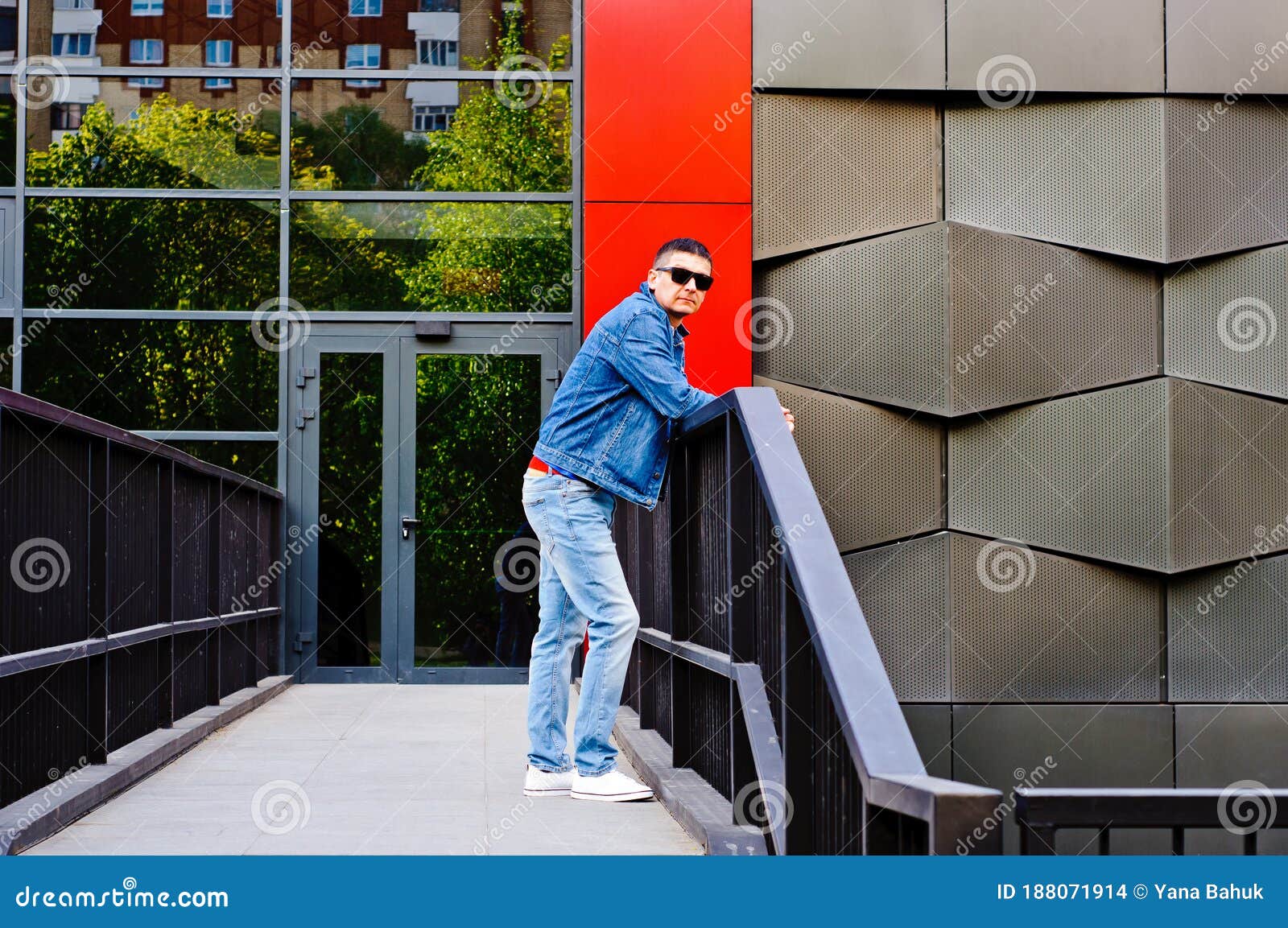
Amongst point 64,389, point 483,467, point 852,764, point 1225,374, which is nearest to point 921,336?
point 1225,374

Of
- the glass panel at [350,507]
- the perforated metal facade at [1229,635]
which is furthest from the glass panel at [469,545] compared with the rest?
the perforated metal facade at [1229,635]

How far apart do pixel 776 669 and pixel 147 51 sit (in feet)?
27.3

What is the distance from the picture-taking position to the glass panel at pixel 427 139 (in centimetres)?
1020

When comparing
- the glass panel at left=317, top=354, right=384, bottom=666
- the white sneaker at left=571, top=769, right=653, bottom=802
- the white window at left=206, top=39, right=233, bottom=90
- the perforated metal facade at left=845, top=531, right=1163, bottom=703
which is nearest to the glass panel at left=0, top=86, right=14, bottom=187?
the white window at left=206, top=39, right=233, bottom=90

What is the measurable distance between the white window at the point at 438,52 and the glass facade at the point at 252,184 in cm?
3

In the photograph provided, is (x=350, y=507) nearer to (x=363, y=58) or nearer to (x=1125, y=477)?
(x=363, y=58)

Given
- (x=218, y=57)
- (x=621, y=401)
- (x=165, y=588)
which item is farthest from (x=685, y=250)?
(x=218, y=57)

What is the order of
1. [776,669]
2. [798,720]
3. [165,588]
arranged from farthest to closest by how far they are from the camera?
[165,588], [776,669], [798,720]

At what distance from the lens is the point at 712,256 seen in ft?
30.9

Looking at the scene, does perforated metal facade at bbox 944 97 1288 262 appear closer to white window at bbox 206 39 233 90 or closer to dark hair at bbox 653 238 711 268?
white window at bbox 206 39 233 90

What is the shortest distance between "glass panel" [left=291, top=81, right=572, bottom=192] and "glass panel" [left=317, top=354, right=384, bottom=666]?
→ 4.50ft

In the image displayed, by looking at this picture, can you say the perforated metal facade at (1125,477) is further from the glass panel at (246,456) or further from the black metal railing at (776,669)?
the glass panel at (246,456)

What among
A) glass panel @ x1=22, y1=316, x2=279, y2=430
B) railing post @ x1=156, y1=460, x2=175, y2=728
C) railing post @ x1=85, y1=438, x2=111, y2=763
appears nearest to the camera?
railing post @ x1=85, y1=438, x2=111, y2=763

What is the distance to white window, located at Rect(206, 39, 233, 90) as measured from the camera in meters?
10.3
